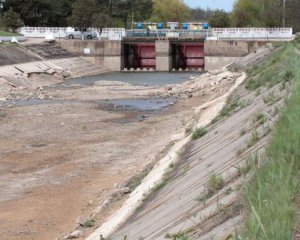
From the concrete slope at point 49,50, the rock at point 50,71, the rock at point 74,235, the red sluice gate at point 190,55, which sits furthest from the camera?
the red sluice gate at point 190,55

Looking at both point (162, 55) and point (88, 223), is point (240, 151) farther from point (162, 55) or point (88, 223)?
point (162, 55)

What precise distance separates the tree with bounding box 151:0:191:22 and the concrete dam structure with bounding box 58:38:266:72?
47.2 m

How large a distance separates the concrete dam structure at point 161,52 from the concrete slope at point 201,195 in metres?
56.4

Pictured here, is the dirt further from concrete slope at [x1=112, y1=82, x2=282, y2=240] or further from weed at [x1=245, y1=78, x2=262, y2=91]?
weed at [x1=245, y1=78, x2=262, y2=91]

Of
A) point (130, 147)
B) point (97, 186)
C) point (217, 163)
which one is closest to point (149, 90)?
point (130, 147)

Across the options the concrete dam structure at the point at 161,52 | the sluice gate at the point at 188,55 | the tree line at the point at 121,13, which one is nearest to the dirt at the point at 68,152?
the concrete dam structure at the point at 161,52

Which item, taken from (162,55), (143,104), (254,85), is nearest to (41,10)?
(162,55)

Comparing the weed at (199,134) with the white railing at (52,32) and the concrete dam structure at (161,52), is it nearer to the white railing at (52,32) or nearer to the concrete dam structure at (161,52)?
the concrete dam structure at (161,52)

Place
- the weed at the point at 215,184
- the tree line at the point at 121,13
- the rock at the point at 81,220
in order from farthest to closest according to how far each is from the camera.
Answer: the tree line at the point at 121,13
the rock at the point at 81,220
the weed at the point at 215,184

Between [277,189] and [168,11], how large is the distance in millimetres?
119782

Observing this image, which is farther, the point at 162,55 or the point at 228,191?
the point at 162,55

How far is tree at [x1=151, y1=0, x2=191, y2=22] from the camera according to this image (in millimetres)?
122106

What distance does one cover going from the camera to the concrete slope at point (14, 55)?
53.6 m

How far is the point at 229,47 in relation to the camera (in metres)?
69.6
